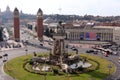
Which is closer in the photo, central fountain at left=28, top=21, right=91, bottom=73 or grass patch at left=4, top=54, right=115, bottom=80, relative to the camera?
grass patch at left=4, top=54, right=115, bottom=80

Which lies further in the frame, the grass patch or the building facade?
the building facade

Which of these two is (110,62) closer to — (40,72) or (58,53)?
(58,53)

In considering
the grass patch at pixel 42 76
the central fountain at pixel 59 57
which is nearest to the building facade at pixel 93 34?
the central fountain at pixel 59 57

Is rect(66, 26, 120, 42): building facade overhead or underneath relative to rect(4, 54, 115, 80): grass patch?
overhead

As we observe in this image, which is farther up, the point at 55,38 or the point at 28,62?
the point at 55,38

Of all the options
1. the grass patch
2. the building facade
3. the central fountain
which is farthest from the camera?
the building facade

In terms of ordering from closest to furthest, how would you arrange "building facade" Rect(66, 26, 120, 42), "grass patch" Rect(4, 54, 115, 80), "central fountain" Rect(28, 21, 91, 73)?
"grass patch" Rect(4, 54, 115, 80), "central fountain" Rect(28, 21, 91, 73), "building facade" Rect(66, 26, 120, 42)

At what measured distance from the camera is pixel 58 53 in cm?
6719

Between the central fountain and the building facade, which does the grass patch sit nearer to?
the central fountain

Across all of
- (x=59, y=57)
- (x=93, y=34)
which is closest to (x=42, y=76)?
(x=59, y=57)

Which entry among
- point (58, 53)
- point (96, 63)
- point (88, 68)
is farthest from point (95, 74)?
point (58, 53)

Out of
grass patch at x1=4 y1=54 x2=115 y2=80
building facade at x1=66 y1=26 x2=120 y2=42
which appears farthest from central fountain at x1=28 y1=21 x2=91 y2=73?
building facade at x1=66 y1=26 x2=120 y2=42

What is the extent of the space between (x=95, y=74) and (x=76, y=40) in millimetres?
61727

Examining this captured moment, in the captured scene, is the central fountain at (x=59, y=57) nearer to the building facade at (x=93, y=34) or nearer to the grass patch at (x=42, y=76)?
the grass patch at (x=42, y=76)
